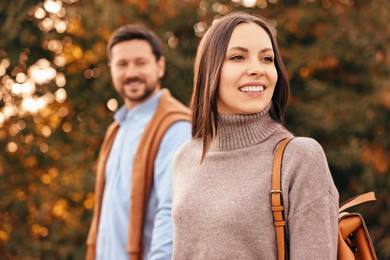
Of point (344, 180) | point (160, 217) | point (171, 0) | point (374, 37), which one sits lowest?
point (344, 180)

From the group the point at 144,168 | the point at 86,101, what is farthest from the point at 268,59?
the point at 86,101

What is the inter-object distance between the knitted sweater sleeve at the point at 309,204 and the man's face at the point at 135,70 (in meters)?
1.87

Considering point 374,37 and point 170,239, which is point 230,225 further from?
point 374,37

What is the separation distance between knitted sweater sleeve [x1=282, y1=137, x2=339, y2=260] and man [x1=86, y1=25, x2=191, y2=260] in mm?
1171

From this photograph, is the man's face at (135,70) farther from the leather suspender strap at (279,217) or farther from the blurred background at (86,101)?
the blurred background at (86,101)

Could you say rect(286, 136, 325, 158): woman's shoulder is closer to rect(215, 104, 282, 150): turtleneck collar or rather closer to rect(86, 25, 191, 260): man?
rect(215, 104, 282, 150): turtleneck collar

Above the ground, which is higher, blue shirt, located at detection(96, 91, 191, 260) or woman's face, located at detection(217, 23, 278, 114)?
woman's face, located at detection(217, 23, 278, 114)

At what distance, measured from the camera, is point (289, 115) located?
7727mm

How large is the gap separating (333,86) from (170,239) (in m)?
4.83

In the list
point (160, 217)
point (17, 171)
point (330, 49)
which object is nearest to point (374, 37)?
point (330, 49)

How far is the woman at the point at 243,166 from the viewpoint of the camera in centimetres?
Answer: 214

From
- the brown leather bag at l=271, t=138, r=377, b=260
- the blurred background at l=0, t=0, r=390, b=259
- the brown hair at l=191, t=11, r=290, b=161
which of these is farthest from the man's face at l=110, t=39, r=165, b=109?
the blurred background at l=0, t=0, r=390, b=259

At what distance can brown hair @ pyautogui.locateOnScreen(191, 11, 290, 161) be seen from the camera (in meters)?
2.40

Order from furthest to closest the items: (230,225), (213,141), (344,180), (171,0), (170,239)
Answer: (344,180) → (171,0) → (170,239) → (213,141) → (230,225)
